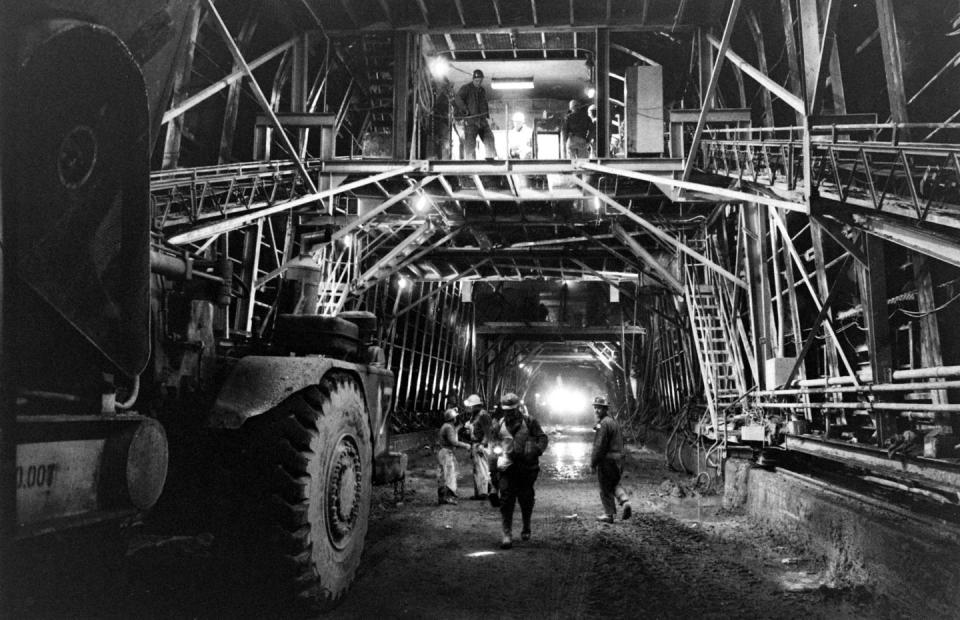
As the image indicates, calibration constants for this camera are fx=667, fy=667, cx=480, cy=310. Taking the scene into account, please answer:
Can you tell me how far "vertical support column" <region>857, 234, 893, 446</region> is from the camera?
824cm

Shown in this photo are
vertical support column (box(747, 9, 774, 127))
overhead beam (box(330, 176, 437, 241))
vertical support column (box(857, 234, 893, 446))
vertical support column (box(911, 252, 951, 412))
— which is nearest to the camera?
vertical support column (box(911, 252, 951, 412))

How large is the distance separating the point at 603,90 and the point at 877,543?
377 inches

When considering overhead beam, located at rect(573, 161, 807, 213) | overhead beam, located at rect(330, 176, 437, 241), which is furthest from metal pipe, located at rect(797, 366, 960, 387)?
overhead beam, located at rect(330, 176, 437, 241)

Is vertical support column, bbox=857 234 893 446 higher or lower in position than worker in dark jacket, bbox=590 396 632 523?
higher

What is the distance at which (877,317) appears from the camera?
841 cm

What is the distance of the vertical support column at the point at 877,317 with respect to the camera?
824 centimetres

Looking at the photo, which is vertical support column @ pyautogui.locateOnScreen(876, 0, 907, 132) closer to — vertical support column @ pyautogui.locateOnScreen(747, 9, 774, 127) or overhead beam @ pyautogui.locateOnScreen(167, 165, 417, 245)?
vertical support column @ pyautogui.locateOnScreen(747, 9, 774, 127)

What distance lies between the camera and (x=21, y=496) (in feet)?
7.88

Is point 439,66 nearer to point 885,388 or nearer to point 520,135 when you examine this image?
point 520,135

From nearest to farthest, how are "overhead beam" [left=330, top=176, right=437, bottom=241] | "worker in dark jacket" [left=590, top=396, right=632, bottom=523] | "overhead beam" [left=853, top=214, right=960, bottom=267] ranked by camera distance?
"overhead beam" [left=853, top=214, right=960, bottom=267]
"worker in dark jacket" [left=590, top=396, right=632, bottom=523]
"overhead beam" [left=330, top=176, right=437, bottom=241]

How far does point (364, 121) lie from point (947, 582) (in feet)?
50.9

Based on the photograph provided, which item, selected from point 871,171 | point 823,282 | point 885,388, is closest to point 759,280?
point 823,282

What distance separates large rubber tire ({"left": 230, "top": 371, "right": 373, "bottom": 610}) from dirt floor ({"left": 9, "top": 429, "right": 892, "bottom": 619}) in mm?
344

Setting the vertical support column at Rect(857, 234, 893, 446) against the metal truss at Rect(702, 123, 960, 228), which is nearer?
the metal truss at Rect(702, 123, 960, 228)
